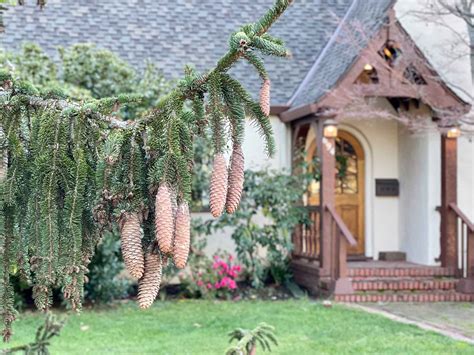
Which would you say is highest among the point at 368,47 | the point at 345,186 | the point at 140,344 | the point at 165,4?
the point at 165,4

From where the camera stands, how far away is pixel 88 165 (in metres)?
2.37

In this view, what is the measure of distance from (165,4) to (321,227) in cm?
616

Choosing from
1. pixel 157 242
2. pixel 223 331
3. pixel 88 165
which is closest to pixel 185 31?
pixel 223 331

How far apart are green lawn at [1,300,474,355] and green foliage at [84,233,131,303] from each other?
0.99 feet

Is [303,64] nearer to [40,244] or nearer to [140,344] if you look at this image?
[140,344]

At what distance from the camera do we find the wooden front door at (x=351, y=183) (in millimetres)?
14531

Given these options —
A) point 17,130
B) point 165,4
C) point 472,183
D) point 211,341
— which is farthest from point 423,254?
point 17,130

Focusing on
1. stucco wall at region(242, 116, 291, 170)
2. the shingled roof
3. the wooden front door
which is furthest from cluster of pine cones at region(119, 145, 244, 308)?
the wooden front door

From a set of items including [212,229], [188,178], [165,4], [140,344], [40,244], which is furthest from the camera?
[165,4]

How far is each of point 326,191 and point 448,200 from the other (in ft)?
7.17

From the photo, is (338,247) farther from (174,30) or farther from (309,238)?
(174,30)

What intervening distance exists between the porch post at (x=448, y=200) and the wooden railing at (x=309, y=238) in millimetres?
2132

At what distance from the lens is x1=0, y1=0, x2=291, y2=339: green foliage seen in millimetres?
2162

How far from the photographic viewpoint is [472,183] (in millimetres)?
14164
